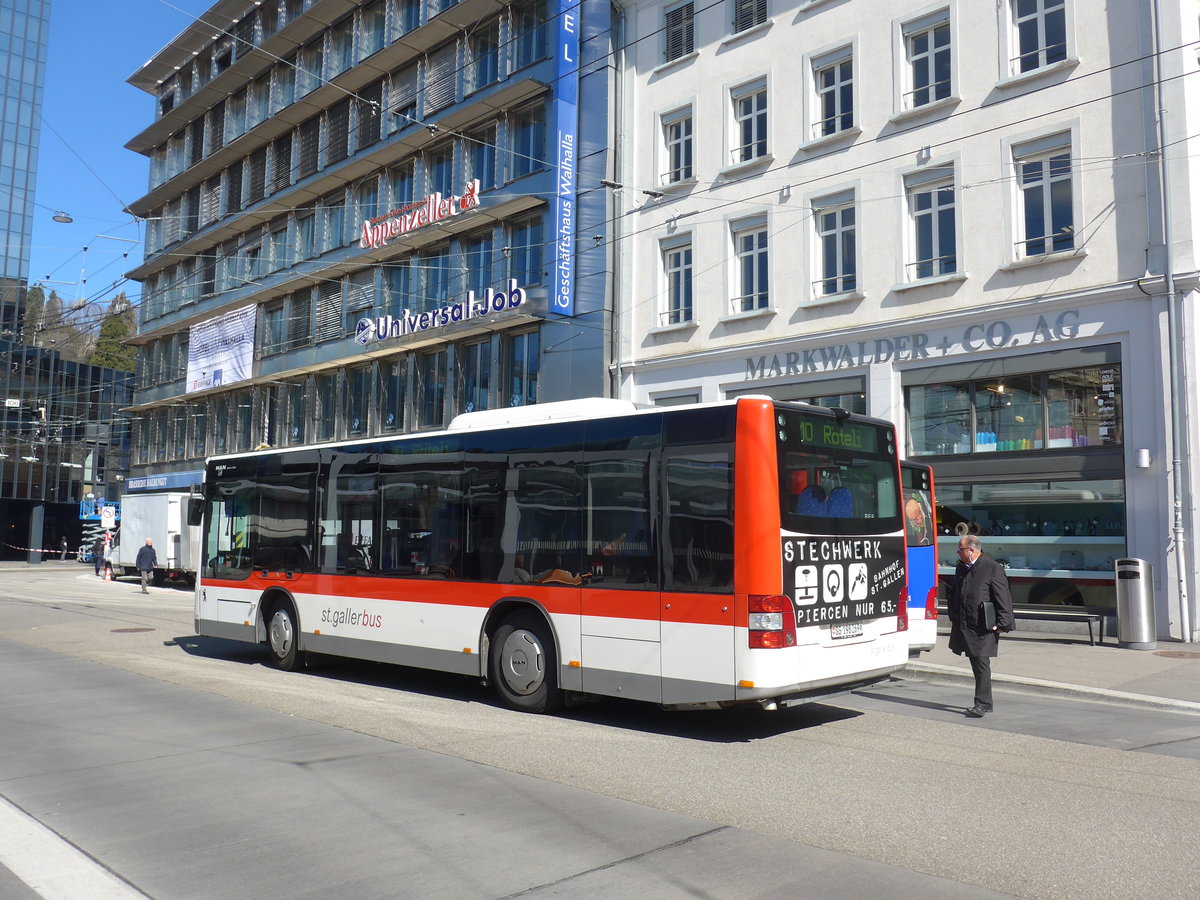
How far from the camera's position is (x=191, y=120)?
154 feet

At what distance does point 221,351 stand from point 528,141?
810 inches

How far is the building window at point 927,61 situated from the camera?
62.2 feet

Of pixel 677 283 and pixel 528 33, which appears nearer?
pixel 677 283

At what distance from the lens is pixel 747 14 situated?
73.9ft

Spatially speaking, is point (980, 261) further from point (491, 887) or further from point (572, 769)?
point (491, 887)

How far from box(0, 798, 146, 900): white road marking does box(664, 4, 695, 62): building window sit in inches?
860

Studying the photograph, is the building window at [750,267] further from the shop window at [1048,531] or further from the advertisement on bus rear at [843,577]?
the advertisement on bus rear at [843,577]

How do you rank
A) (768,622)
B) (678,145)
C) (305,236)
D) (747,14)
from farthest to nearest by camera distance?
(305,236) → (678,145) → (747,14) → (768,622)

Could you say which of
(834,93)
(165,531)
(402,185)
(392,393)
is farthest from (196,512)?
(165,531)

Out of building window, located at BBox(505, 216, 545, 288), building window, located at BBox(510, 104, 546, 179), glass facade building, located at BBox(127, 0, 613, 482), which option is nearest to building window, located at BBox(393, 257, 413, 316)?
glass facade building, located at BBox(127, 0, 613, 482)

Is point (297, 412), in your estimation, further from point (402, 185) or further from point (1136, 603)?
point (1136, 603)

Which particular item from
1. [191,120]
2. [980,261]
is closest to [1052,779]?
[980,261]

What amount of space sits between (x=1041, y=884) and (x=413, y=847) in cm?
317

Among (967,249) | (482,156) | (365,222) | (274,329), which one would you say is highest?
(482,156)
